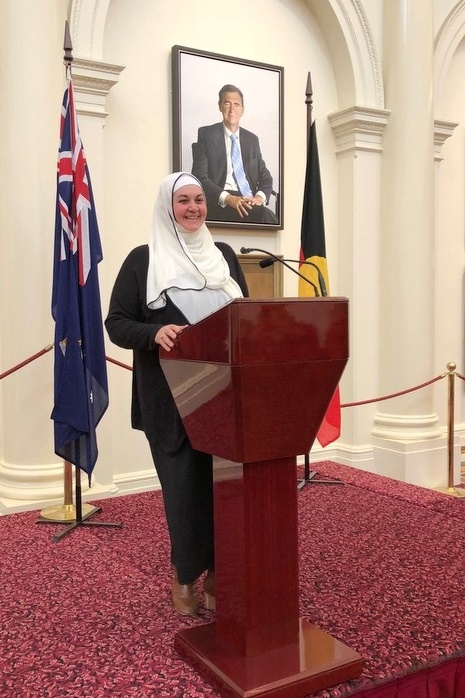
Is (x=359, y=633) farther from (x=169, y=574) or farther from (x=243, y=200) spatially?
(x=243, y=200)

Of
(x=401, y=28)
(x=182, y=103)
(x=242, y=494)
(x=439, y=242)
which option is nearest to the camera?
(x=242, y=494)

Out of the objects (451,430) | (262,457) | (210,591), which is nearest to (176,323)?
Result: (262,457)

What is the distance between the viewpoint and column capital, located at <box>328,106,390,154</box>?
6.18 meters

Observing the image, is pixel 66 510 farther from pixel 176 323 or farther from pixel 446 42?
pixel 446 42

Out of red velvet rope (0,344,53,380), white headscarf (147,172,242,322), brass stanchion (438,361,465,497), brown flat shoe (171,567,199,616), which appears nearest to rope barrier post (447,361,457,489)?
brass stanchion (438,361,465,497)

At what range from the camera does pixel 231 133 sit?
5.70 m

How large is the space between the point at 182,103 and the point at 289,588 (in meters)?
4.30

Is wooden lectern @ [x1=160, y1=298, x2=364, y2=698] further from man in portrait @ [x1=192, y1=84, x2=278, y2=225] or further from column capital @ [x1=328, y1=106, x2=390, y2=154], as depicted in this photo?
column capital @ [x1=328, y1=106, x2=390, y2=154]

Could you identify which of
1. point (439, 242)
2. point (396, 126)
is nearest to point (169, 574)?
point (396, 126)

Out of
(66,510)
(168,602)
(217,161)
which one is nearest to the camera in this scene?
(168,602)

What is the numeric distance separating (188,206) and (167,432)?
876 mm

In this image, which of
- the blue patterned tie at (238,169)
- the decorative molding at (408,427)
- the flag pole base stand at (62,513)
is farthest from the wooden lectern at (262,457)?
the decorative molding at (408,427)

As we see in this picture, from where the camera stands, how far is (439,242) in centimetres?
720

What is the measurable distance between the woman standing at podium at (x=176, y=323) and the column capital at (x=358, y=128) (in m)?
3.92
